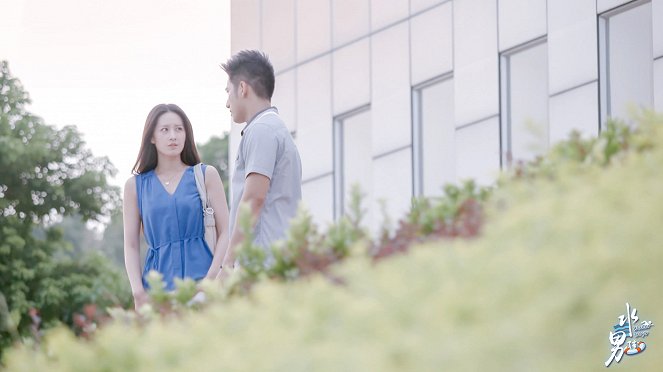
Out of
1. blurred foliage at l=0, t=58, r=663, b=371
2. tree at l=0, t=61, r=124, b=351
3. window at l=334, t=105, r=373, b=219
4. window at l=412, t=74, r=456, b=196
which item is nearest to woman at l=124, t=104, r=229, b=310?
blurred foliage at l=0, t=58, r=663, b=371

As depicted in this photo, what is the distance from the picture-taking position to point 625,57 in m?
15.7

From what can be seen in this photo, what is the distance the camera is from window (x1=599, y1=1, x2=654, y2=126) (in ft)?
50.1

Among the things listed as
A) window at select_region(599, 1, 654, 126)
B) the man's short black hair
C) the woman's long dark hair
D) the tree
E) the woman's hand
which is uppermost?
the tree

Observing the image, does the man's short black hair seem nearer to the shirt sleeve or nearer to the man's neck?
the man's neck

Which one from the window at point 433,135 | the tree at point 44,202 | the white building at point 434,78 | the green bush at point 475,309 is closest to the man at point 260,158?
the green bush at point 475,309

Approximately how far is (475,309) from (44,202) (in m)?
32.9

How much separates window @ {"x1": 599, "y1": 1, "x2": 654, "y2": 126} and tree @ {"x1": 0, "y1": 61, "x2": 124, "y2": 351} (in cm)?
1945

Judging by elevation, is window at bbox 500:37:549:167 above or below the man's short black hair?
above

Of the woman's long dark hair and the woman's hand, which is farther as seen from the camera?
the woman's long dark hair

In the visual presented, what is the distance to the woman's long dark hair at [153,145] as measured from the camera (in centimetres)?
791

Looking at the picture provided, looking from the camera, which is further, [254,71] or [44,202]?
[44,202]

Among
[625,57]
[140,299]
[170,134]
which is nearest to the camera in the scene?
[140,299]

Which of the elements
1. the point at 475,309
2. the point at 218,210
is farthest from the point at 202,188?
the point at 475,309

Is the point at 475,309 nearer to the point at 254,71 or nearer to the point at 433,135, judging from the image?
the point at 254,71
